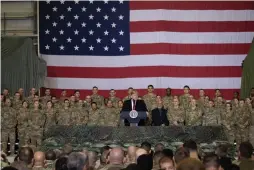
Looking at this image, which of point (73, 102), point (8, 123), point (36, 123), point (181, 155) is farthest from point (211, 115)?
point (181, 155)

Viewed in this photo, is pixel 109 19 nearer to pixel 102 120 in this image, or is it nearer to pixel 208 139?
pixel 102 120

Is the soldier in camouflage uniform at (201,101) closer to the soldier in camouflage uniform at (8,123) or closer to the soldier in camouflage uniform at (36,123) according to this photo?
the soldier in camouflage uniform at (36,123)

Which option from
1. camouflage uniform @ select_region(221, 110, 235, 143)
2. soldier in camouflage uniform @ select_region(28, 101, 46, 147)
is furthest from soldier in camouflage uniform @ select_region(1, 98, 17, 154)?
camouflage uniform @ select_region(221, 110, 235, 143)

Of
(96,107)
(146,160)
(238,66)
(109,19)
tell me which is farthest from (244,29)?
(146,160)

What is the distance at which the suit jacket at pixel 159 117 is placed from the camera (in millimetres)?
12742

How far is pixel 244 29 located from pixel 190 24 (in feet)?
4.41

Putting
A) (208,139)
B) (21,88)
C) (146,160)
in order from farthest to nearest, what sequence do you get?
(21,88), (208,139), (146,160)

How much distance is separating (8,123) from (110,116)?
7.41 feet

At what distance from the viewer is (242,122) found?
14.1 metres

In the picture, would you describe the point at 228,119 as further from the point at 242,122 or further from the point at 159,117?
the point at 159,117

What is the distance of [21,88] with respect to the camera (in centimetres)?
1523

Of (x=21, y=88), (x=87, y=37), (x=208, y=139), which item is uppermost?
(x=87, y=37)

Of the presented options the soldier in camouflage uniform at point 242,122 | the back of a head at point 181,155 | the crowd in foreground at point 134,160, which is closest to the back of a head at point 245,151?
the crowd in foreground at point 134,160

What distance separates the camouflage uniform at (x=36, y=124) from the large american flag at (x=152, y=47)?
6.99 ft
